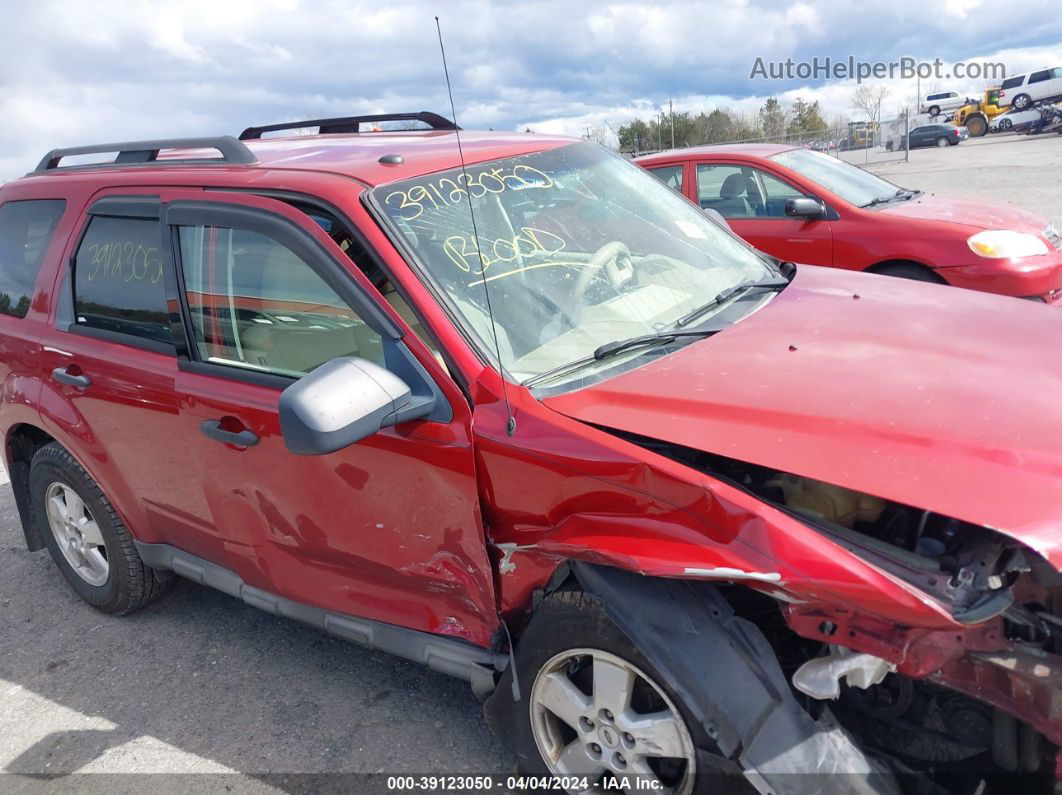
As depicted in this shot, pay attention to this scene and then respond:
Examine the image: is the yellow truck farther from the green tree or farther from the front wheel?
the front wheel

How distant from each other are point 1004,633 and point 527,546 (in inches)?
45.7

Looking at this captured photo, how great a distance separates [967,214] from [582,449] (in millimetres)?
5653

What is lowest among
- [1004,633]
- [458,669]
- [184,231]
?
[458,669]

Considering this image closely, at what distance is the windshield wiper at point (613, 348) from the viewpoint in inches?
95.5

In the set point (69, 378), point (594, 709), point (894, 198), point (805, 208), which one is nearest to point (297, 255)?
point (69, 378)

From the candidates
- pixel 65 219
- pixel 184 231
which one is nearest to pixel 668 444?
pixel 184 231

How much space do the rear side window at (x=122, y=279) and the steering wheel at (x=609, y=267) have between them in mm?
1544

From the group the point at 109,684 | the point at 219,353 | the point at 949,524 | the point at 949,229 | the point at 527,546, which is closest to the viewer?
the point at 949,524

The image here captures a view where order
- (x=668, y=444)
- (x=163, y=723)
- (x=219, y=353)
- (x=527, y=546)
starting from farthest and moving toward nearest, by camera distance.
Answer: (x=163, y=723)
(x=219, y=353)
(x=527, y=546)
(x=668, y=444)

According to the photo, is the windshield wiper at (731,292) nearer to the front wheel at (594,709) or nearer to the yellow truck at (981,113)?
the front wheel at (594,709)

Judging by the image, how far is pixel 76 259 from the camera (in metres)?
3.61

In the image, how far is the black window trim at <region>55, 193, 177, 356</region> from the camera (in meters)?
3.21

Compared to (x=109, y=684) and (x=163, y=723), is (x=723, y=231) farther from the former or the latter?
(x=109, y=684)

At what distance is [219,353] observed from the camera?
2.99m
